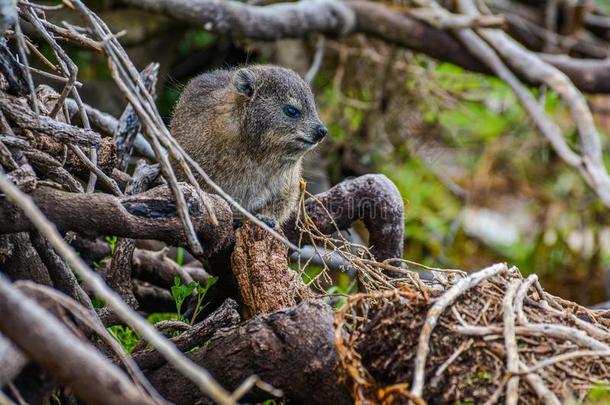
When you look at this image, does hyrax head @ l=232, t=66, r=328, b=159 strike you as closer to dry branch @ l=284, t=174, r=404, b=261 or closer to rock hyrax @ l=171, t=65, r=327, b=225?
rock hyrax @ l=171, t=65, r=327, b=225

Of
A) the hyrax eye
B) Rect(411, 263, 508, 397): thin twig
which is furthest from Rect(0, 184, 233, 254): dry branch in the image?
the hyrax eye

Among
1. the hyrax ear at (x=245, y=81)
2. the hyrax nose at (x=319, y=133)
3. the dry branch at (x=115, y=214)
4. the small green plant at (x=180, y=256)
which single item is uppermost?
the dry branch at (x=115, y=214)

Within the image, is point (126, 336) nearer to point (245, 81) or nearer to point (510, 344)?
point (245, 81)

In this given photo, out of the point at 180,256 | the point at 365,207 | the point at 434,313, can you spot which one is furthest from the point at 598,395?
the point at 180,256

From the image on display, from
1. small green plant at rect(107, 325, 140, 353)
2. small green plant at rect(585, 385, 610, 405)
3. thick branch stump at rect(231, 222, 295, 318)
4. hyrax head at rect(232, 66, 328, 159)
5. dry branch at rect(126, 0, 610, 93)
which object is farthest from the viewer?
dry branch at rect(126, 0, 610, 93)

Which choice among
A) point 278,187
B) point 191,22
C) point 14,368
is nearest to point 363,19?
point 191,22

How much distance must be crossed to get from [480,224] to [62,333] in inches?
415

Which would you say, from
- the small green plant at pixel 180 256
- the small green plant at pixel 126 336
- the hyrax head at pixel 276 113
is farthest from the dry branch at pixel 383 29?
the small green plant at pixel 126 336

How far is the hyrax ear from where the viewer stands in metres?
5.69

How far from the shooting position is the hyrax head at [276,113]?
18.4 feet

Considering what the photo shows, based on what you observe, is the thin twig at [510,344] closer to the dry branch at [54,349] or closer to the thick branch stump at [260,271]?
the thick branch stump at [260,271]

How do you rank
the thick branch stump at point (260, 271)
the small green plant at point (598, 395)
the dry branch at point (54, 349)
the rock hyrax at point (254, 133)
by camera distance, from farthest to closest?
the rock hyrax at point (254, 133) → the thick branch stump at point (260, 271) → the small green plant at point (598, 395) → the dry branch at point (54, 349)

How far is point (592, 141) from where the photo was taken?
7.11 metres

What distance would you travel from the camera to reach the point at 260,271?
13.0ft
